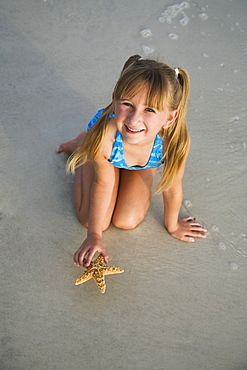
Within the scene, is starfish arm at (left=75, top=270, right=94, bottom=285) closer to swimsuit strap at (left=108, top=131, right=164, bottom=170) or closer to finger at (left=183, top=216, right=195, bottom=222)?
swimsuit strap at (left=108, top=131, right=164, bottom=170)

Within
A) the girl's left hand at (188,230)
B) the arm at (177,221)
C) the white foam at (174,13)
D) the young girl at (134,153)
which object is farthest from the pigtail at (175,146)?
the white foam at (174,13)

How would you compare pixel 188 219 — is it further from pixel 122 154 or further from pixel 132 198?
pixel 122 154

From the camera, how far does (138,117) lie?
2.15 m

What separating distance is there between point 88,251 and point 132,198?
61 cm

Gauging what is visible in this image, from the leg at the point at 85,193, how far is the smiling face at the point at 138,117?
0.68m

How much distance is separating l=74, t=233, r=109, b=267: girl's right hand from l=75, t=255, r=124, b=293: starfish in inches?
1.4

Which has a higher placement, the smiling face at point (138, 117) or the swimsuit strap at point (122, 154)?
the smiling face at point (138, 117)

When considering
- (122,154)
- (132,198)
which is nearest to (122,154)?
(122,154)

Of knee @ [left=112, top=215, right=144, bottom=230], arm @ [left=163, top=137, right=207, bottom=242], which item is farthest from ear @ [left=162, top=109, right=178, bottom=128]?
knee @ [left=112, top=215, right=144, bottom=230]

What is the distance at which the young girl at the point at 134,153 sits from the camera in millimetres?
2139

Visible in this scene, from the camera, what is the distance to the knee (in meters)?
2.85

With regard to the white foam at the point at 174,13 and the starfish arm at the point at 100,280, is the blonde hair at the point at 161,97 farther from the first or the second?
the white foam at the point at 174,13

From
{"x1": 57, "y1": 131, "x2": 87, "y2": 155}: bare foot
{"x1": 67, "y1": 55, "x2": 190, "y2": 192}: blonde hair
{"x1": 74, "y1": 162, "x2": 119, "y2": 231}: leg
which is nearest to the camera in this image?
{"x1": 67, "y1": 55, "x2": 190, "y2": 192}: blonde hair

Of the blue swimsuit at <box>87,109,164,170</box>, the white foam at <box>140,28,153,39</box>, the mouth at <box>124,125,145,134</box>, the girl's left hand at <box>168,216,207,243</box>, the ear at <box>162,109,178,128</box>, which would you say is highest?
the ear at <box>162,109,178,128</box>
